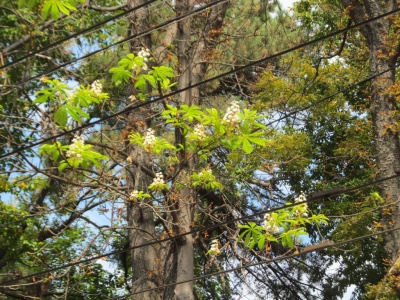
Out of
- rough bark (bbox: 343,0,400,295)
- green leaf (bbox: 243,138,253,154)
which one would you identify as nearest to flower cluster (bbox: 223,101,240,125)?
green leaf (bbox: 243,138,253,154)

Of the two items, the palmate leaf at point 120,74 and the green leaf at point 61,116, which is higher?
the palmate leaf at point 120,74

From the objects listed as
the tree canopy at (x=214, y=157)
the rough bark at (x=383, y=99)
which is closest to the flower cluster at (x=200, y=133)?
the tree canopy at (x=214, y=157)

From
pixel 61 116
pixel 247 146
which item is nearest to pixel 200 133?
pixel 247 146

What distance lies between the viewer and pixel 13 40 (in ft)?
43.0

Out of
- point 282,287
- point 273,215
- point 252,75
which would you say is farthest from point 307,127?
point 273,215

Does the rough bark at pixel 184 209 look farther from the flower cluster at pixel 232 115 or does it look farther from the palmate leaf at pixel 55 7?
the palmate leaf at pixel 55 7

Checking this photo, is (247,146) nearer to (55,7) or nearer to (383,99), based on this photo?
(55,7)

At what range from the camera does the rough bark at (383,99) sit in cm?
1046

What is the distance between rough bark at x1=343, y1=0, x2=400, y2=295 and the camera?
10.5 meters

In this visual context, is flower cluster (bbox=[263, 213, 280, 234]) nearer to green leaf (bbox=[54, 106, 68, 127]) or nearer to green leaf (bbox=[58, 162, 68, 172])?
green leaf (bbox=[58, 162, 68, 172])

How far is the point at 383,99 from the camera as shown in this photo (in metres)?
11.0

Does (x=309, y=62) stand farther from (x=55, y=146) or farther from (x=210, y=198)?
(x=55, y=146)

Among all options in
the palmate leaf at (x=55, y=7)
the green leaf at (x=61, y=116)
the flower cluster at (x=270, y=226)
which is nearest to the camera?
the palmate leaf at (x=55, y=7)

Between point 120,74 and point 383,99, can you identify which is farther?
point 383,99
